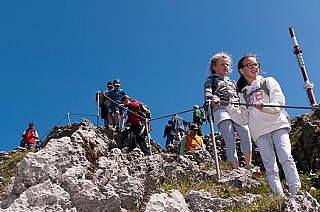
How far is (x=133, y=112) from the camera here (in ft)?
47.8

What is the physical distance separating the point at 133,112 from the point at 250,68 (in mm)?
6938

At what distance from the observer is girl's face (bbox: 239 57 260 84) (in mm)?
8109

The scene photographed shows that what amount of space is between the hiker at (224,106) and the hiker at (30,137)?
50.7 ft

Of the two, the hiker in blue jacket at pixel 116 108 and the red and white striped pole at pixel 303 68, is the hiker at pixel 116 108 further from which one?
the red and white striped pole at pixel 303 68

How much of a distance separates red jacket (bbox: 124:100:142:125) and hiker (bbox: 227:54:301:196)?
22.3 feet

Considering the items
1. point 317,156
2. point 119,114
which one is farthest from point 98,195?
point 119,114

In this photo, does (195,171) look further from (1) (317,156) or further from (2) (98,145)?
(1) (317,156)

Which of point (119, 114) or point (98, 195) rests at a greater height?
point (119, 114)

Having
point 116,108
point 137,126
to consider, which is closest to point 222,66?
point 137,126

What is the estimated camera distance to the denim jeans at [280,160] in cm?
694

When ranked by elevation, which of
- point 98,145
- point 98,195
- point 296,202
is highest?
point 98,145

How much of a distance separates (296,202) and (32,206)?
3.44m

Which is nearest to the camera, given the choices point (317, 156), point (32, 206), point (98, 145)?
point (32, 206)

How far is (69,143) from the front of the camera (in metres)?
7.56
